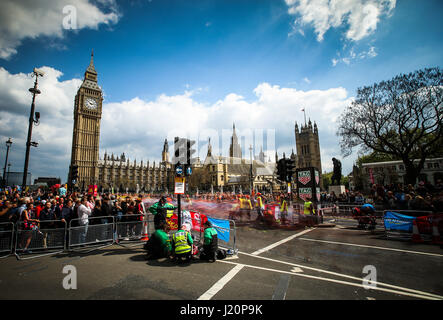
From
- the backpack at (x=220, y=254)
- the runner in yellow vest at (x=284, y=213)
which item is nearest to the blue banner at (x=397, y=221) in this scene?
the runner in yellow vest at (x=284, y=213)

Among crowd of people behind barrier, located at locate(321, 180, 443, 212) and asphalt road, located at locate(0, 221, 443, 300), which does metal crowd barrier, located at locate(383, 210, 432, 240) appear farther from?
asphalt road, located at locate(0, 221, 443, 300)

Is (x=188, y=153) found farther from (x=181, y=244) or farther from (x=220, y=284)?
(x=220, y=284)

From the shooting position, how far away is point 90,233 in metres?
7.43

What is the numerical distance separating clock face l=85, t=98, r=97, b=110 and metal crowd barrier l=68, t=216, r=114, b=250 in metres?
89.3

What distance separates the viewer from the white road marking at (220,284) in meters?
3.76

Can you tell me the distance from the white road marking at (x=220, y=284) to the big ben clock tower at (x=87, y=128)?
84.8 meters

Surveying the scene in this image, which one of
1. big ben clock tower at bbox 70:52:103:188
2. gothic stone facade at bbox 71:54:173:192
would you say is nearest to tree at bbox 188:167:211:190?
gothic stone facade at bbox 71:54:173:192

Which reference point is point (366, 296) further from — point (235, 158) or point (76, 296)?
point (235, 158)

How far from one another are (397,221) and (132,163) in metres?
110

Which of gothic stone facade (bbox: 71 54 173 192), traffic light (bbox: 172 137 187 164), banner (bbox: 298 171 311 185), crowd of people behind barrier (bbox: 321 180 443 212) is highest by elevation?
gothic stone facade (bbox: 71 54 173 192)

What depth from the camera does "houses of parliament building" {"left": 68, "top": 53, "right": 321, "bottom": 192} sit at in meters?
77.1

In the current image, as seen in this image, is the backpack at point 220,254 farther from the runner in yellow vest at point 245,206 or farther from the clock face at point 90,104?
the clock face at point 90,104

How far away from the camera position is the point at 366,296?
3.74 metres
